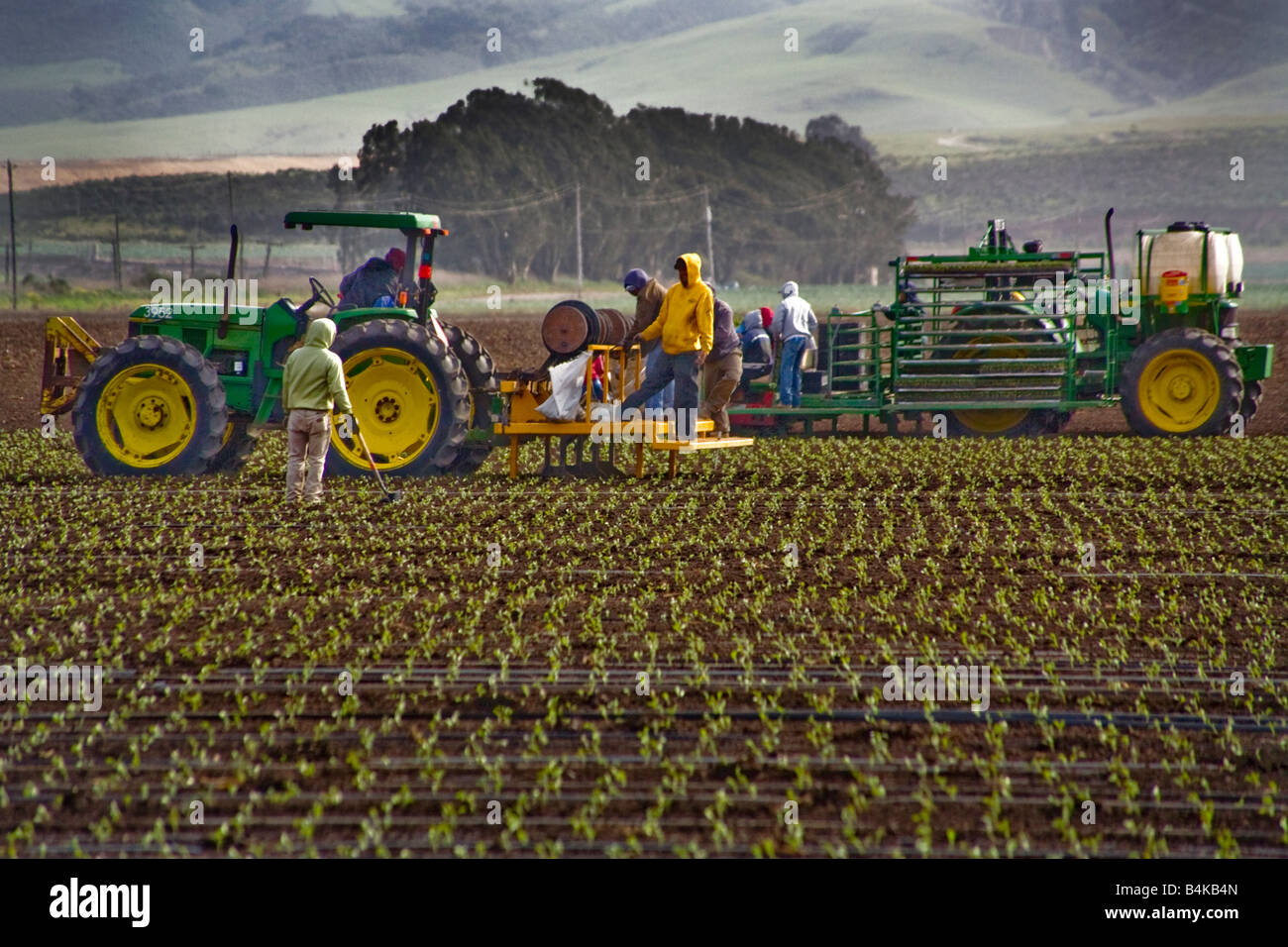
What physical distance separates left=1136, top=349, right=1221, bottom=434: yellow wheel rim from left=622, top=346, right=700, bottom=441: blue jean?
655 cm

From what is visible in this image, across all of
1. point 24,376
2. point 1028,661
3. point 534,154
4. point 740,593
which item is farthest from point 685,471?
point 534,154

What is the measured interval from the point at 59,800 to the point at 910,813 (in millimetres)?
2846

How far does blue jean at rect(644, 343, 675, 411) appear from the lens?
1303 centimetres

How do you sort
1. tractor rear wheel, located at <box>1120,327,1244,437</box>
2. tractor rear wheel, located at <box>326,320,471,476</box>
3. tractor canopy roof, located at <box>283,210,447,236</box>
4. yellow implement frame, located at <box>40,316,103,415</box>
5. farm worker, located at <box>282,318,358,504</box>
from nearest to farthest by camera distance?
farm worker, located at <box>282,318,358,504</box>
tractor canopy roof, located at <box>283,210,447,236</box>
tractor rear wheel, located at <box>326,320,471,476</box>
yellow implement frame, located at <box>40,316,103,415</box>
tractor rear wheel, located at <box>1120,327,1244,437</box>

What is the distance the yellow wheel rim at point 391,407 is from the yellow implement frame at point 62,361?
2484 millimetres

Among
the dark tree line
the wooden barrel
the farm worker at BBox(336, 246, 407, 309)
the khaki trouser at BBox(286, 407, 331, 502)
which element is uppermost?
the dark tree line

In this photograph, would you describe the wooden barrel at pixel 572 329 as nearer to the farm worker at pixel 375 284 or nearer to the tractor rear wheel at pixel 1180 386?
the farm worker at pixel 375 284

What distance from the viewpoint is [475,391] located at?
13.5 m

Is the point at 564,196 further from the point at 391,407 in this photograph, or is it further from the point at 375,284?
the point at 391,407

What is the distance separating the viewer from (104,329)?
3209 centimetres

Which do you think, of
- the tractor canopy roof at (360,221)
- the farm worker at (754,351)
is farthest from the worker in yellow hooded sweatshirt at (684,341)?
the farm worker at (754,351)

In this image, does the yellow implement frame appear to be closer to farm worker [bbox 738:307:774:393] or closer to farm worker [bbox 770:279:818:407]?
farm worker [bbox 738:307:774:393]

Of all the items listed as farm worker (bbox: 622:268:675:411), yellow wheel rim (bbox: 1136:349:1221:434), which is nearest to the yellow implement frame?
farm worker (bbox: 622:268:675:411)

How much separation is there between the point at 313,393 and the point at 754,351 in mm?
6765
